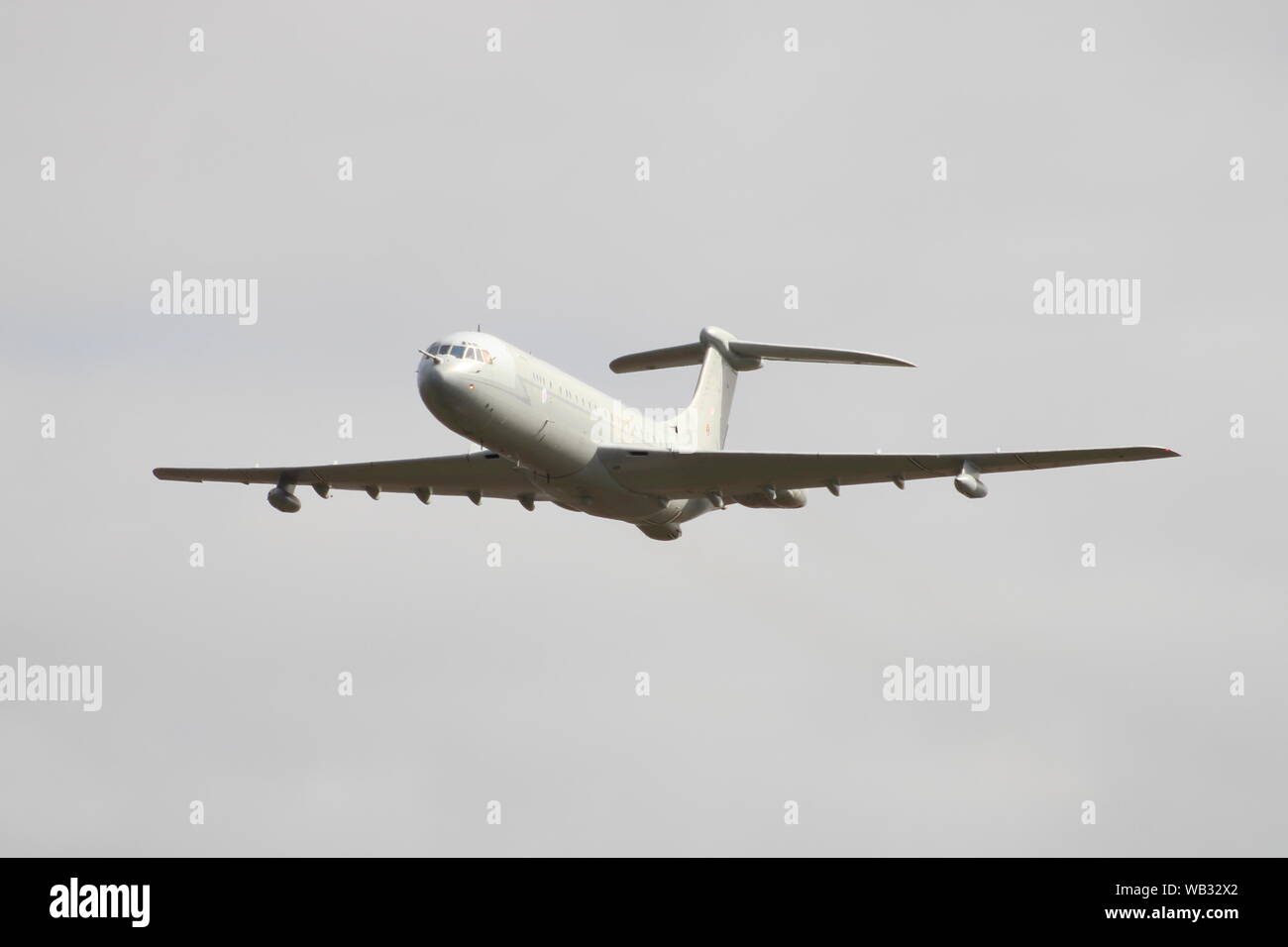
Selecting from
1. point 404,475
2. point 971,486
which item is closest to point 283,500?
point 404,475

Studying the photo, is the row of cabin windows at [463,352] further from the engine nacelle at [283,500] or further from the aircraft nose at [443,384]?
the engine nacelle at [283,500]

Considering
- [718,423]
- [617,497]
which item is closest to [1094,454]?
[617,497]

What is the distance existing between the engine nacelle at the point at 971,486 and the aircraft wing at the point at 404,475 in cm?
1284

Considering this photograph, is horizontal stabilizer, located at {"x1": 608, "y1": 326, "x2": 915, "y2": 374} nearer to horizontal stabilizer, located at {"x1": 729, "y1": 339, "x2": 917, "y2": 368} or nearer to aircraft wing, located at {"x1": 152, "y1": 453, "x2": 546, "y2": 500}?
horizontal stabilizer, located at {"x1": 729, "y1": 339, "x2": 917, "y2": 368}

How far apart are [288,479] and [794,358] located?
54.7 feet

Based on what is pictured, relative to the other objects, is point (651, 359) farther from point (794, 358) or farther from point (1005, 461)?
point (1005, 461)

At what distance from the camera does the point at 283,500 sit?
56844mm

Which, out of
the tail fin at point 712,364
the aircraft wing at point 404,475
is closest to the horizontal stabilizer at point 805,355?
the tail fin at point 712,364

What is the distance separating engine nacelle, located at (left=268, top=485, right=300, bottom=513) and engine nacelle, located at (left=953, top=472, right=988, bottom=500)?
2023 cm

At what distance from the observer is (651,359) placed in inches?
2542

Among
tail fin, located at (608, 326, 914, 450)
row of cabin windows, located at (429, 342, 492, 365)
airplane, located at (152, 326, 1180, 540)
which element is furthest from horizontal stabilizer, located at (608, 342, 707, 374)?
row of cabin windows, located at (429, 342, 492, 365)

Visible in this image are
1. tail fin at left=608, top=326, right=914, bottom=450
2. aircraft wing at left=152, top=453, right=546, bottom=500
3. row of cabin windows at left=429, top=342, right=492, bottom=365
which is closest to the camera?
row of cabin windows at left=429, top=342, right=492, bottom=365

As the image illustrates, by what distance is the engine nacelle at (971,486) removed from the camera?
4859 cm

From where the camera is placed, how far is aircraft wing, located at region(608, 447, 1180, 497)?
49.3m
